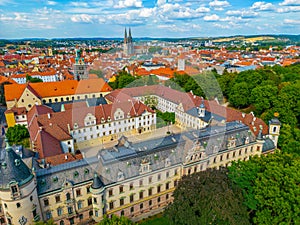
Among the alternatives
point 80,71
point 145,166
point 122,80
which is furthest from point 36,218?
point 122,80

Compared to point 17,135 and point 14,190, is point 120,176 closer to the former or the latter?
point 14,190

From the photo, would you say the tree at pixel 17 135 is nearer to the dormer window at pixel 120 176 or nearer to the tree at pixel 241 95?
the dormer window at pixel 120 176

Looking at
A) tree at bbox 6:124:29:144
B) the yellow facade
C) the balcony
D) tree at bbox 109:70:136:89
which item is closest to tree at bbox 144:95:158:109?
tree at bbox 109:70:136:89

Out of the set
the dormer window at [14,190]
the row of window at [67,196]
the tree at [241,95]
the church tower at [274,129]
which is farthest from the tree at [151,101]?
the dormer window at [14,190]

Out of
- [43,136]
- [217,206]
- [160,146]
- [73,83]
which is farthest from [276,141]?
[73,83]

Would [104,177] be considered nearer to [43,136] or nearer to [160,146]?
[160,146]
